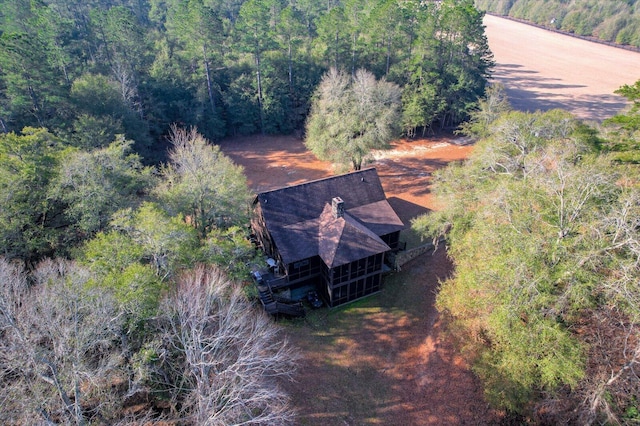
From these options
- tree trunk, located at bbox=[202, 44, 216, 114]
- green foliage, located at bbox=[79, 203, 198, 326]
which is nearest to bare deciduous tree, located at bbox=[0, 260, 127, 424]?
green foliage, located at bbox=[79, 203, 198, 326]

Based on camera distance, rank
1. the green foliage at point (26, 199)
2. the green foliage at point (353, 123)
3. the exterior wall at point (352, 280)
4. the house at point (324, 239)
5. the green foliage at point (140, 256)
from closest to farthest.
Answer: the green foliage at point (140, 256), the green foliage at point (26, 199), the exterior wall at point (352, 280), the house at point (324, 239), the green foliage at point (353, 123)

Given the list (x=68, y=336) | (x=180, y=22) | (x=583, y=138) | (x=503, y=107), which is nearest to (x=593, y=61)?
(x=503, y=107)

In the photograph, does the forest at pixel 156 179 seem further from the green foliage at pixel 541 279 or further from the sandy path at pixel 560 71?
the sandy path at pixel 560 71

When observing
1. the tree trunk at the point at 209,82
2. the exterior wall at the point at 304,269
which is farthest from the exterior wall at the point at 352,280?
the tree trunk at the point at 209,82

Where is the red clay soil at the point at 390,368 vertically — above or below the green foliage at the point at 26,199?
below

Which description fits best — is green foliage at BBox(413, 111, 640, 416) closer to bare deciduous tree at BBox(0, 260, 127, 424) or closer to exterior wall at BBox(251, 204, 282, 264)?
exterior wall at BBox(251, 204, 282, 264)
